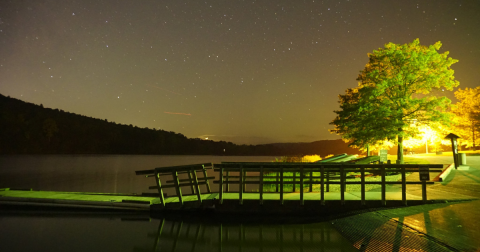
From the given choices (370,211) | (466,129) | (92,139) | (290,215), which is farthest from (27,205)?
(92,139)

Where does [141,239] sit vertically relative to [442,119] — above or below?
below

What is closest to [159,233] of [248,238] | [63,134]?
[248,238]

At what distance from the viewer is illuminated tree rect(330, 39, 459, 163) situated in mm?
24219

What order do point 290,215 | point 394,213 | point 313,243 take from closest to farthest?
point 313,243
point 394,213
point 290,215

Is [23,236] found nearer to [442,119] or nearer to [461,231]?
[461,231]

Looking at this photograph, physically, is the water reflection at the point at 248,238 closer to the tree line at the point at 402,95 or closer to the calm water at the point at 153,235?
the calm water at the point at 153,235

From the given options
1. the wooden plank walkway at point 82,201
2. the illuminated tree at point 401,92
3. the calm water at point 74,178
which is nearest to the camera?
the wooden plank walkway at point 82,201

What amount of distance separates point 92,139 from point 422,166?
18365cm

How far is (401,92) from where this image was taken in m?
25.4

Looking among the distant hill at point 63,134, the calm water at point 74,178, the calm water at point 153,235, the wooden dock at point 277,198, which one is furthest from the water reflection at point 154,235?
the distant hill at point 63,134

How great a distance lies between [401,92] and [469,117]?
2665cm

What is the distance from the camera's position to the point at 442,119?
23.9 metres

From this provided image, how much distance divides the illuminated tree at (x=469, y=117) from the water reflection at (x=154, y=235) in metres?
43.8

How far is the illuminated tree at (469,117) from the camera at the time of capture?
144 ft
